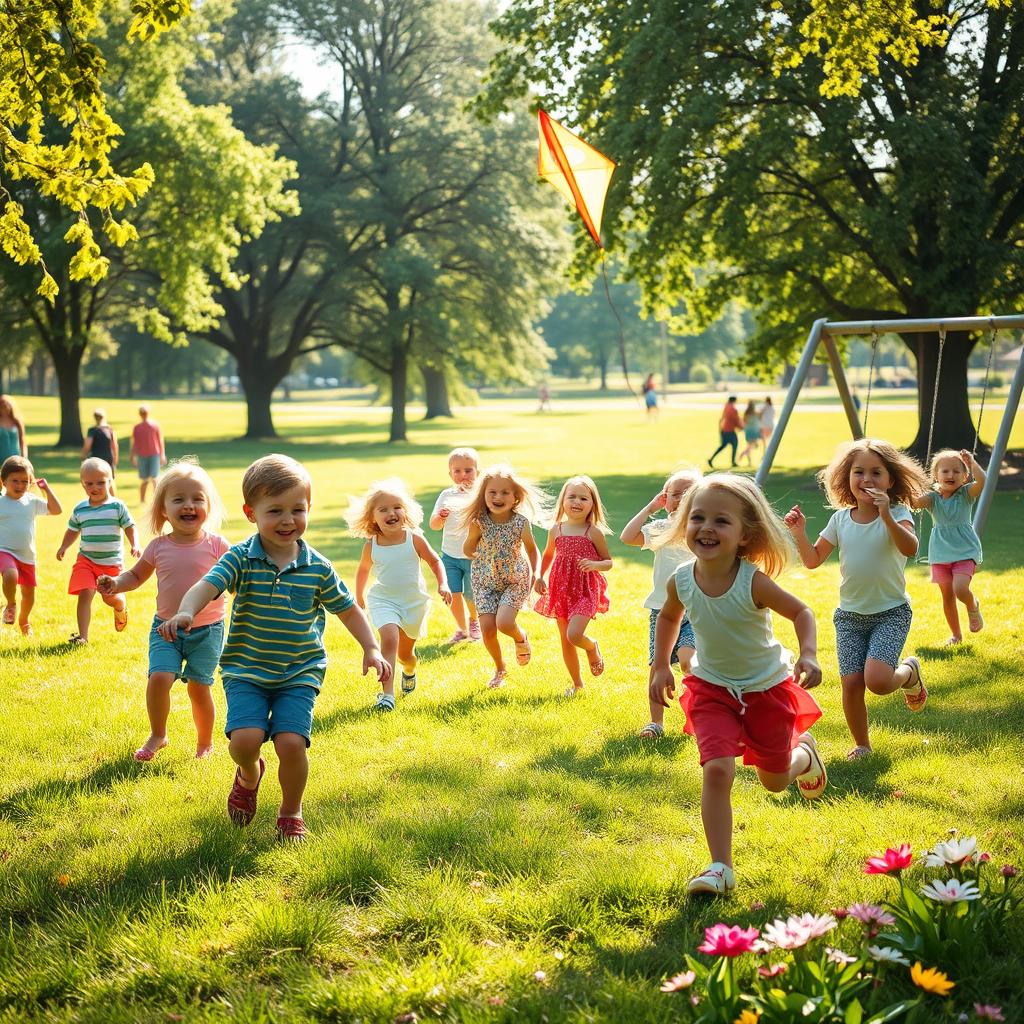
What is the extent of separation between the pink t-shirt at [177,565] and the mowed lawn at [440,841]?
33.7 inches

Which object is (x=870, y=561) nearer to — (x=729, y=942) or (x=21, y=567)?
(x=729, y=942)

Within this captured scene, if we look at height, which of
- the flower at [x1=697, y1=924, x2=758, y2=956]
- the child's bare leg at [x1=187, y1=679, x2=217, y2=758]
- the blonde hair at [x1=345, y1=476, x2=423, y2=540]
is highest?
the blonde hair at [x1=345, y1=476, x2=423, y2=540]

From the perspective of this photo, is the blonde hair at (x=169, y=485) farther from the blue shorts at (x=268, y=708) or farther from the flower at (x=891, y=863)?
the flower at (x=891, y=863)

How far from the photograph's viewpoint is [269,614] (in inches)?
207

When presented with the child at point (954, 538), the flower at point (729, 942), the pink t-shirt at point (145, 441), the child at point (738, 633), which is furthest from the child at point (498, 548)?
the pink t-shirt at point (145, 441)

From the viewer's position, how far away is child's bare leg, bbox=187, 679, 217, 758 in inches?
253

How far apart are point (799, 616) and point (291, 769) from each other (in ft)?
7.52

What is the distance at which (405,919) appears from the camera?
427cm

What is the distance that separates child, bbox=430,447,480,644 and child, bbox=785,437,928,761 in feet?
11.2

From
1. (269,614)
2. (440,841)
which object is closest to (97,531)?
(269,614)

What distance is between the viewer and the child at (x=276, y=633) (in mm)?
5152

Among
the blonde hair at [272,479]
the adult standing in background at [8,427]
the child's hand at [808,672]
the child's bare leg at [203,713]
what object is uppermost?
the adult standing in background at [8,427]

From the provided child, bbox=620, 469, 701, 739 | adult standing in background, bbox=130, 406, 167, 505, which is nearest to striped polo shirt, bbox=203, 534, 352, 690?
child, bbox=620, 469, 701, 739

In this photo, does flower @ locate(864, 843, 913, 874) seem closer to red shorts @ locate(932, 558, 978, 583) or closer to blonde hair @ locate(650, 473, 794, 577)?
blonde hair @ locate(650, 473, 794, 577)
